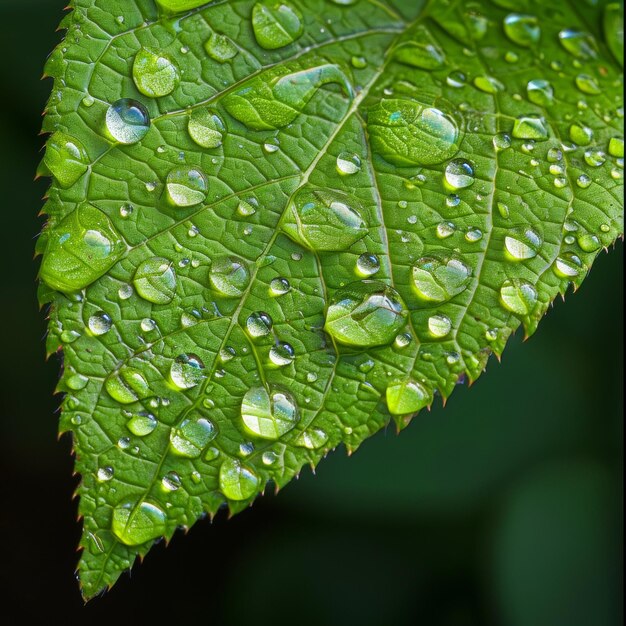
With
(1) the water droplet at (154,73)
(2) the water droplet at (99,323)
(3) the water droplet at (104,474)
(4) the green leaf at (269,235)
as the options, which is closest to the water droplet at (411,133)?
(4) the green leaf at (269,235)

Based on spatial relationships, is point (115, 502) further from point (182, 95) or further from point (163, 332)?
point (182, 95)

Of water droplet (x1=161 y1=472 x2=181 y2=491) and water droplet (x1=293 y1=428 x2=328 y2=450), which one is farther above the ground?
water droplet (x1=293 y1=428 x2=328 y2=450)

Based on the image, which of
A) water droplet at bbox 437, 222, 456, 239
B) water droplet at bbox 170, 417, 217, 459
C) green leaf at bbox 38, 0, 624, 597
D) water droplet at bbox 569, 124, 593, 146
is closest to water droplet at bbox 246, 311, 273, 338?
green leaf at bbox 38, 0, 624, 597

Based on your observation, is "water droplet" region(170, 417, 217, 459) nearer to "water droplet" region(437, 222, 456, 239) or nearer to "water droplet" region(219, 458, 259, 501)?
"water droplet" region(219, 458, 259, 501)

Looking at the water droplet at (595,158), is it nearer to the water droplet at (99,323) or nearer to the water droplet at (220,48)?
the water droplet at (220,48)

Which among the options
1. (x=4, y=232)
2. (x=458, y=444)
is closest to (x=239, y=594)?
(x=458, y=444)

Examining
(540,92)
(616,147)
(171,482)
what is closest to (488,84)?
(540,92)

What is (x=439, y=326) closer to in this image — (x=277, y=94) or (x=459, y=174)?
(x=459, y=174)
